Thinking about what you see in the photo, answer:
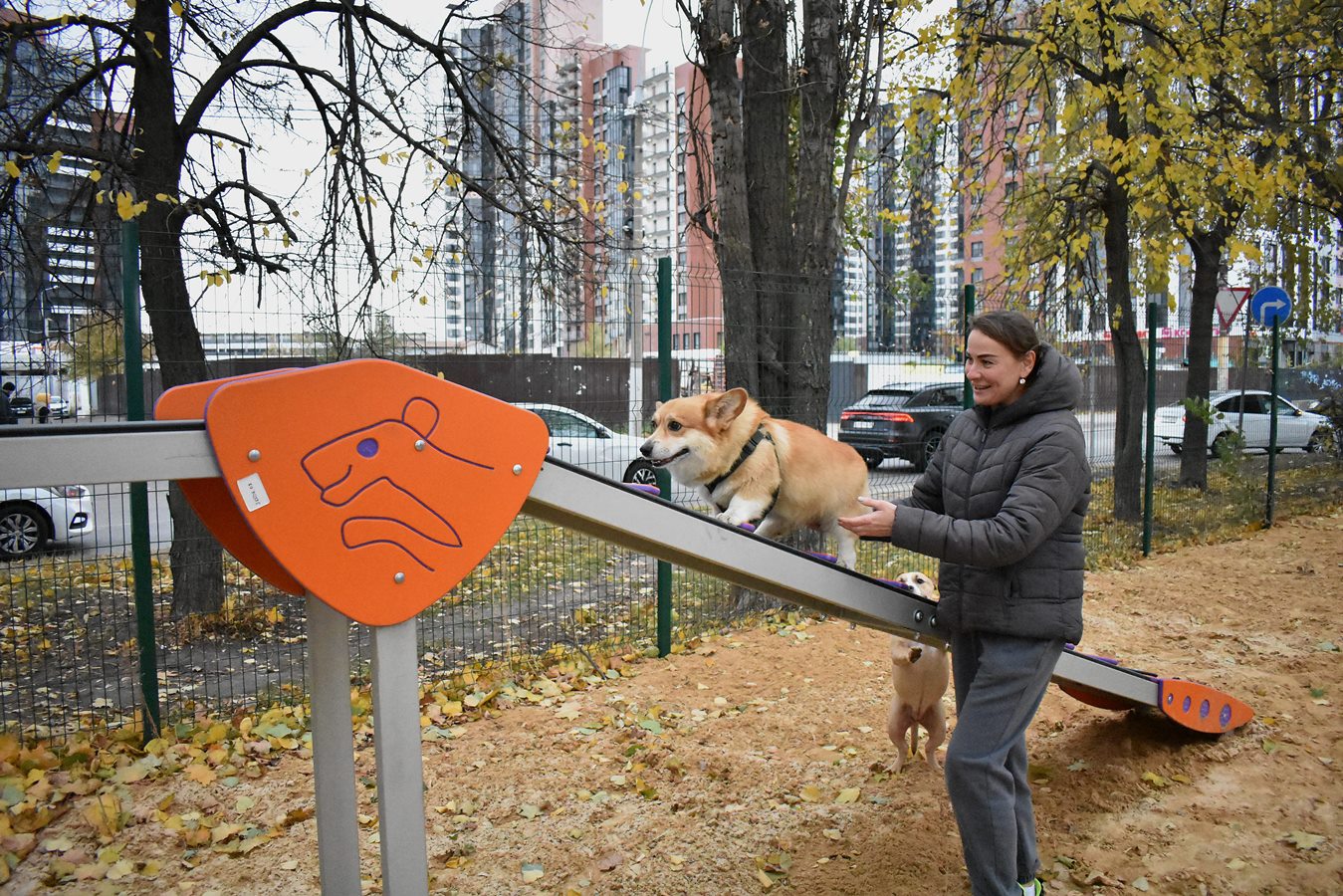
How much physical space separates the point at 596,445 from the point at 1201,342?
10284 millimetres

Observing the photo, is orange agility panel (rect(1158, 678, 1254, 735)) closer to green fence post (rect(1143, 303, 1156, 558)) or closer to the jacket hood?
the jacket hood

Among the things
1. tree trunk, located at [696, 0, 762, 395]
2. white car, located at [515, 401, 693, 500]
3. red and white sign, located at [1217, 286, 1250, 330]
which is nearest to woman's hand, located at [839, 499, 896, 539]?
white car, located at [515, 401, 693, 500]

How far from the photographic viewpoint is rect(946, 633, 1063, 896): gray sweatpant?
2.60 meters

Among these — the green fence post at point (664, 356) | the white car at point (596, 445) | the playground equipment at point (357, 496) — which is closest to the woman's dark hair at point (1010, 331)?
the playground equipment at point (357, 496)

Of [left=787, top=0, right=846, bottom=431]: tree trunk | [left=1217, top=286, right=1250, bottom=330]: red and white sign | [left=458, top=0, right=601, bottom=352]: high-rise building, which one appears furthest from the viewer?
[left=1217, top=286, right=1250, bottom=330]: red and white sign

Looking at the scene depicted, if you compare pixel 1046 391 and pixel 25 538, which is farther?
pixel 25 538

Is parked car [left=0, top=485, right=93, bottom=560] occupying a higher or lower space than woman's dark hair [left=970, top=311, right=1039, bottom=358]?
lower

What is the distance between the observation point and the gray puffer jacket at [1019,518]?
8.22 ft

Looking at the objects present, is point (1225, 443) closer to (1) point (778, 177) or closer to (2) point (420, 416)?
(1) point (778, 177)

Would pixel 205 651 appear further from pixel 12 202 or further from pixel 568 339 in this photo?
pixel 12 202

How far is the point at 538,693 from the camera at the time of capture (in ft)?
17.0

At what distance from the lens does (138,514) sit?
452cm

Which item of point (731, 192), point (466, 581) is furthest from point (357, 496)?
point (731, 192)

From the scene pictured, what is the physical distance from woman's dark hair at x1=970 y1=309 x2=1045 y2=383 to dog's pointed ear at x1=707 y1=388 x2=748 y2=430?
4.80 feet
